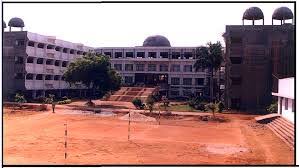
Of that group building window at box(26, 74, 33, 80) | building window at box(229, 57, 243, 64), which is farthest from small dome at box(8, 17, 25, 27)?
building window at box(229, 57, 243, 64)

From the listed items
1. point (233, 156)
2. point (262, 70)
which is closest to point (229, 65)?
point (262, 70)

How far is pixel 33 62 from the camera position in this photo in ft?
152

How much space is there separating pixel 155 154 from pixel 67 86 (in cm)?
3745

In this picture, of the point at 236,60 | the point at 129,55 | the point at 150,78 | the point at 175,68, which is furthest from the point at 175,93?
the point at 236,60

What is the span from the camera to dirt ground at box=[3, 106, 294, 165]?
17219 millimetres

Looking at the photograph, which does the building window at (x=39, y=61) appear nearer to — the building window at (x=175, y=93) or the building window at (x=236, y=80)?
the building window at (x=175, y=93)

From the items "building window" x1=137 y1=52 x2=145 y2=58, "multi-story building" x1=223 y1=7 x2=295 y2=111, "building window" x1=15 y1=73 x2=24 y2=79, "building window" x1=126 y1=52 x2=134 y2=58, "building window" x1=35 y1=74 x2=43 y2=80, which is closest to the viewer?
"multi-story building" x1=223 y1=7 x2=295 y2=111

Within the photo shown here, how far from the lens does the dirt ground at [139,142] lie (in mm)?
17219

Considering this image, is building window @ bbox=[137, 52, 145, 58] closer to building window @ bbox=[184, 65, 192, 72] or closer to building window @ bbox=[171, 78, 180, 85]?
building window @ bbox=[171, 78, 180, 85]

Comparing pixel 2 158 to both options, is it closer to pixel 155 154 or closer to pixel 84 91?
pixel 155 154

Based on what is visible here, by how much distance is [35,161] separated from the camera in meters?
16.5

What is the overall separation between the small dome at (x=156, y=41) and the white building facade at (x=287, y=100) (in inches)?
1346

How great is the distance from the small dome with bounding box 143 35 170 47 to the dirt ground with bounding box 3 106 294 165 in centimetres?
3203

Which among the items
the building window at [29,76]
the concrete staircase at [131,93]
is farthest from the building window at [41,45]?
the concrete staircase at [131,93]
